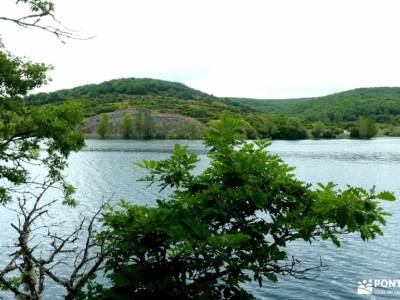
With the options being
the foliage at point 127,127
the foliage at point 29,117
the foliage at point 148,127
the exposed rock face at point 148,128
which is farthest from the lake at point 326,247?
the foliage at point 148,127

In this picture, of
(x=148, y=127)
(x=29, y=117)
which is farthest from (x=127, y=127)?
(x=29, y=117)

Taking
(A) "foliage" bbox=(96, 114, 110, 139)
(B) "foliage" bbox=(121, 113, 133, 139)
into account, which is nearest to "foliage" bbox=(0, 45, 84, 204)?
(A) "foliage" bbox=(96, 114, 110, 139)

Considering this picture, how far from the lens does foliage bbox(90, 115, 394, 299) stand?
7.42 m

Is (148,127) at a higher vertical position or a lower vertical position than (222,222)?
higher

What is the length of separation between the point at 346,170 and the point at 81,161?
49.3 meters

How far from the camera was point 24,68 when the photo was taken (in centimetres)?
1509

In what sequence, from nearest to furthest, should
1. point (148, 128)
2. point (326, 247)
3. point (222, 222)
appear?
point (222, 222)
point (326, 247)
point (148, 128)

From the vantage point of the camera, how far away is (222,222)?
8031 mm

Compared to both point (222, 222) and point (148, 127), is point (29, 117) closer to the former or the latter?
point (222, 222)

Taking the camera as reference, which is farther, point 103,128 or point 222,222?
point 103,128

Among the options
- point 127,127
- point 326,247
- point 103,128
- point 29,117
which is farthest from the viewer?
point 127,127

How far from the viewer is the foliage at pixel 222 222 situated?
742 centimetres

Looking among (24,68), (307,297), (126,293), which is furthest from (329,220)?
(307,297)

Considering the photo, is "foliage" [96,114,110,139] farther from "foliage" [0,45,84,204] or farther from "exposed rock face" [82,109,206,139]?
"foliage" [0,45,84,204]
